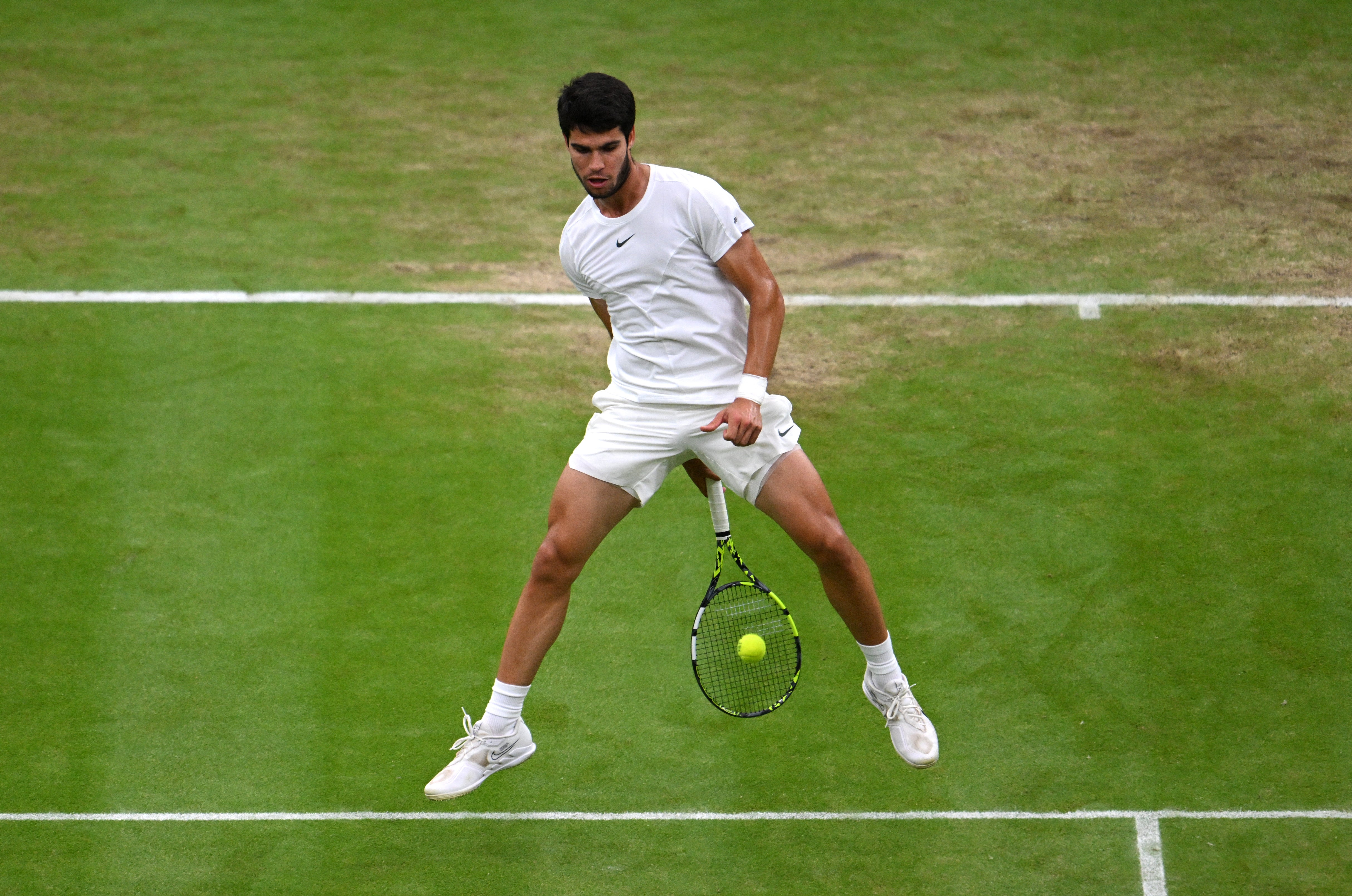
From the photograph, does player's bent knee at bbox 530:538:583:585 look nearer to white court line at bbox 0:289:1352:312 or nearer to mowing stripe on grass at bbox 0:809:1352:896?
mowing stripe on grass at bbox 0:809:1352:896

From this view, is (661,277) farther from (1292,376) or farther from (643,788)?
(1292,376)

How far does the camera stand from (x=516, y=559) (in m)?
8.27

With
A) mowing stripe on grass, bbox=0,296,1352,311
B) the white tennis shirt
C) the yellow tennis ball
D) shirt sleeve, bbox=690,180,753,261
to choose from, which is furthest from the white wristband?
mowing stripe on grass, bbox=0,296,1352,311

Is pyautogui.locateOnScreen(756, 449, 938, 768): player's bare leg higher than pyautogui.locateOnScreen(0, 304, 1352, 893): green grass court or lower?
higher

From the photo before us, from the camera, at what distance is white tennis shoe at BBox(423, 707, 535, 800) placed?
6031mm

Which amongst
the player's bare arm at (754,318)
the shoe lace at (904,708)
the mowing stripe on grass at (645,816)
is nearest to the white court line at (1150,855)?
the mowing stripe on grass at (645,816)

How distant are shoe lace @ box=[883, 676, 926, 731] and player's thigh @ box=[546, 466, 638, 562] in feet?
4.68

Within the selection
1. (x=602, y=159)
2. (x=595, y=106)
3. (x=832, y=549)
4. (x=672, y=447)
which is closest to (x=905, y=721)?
(x=832, y=549)

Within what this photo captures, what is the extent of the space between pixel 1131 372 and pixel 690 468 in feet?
13.5

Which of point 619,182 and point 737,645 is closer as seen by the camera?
point 619,182

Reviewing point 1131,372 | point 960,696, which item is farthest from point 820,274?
point 960,696

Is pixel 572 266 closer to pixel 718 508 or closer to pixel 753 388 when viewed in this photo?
pixel 753 388

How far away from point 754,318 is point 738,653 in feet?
5.19

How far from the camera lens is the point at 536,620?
5.97 m
